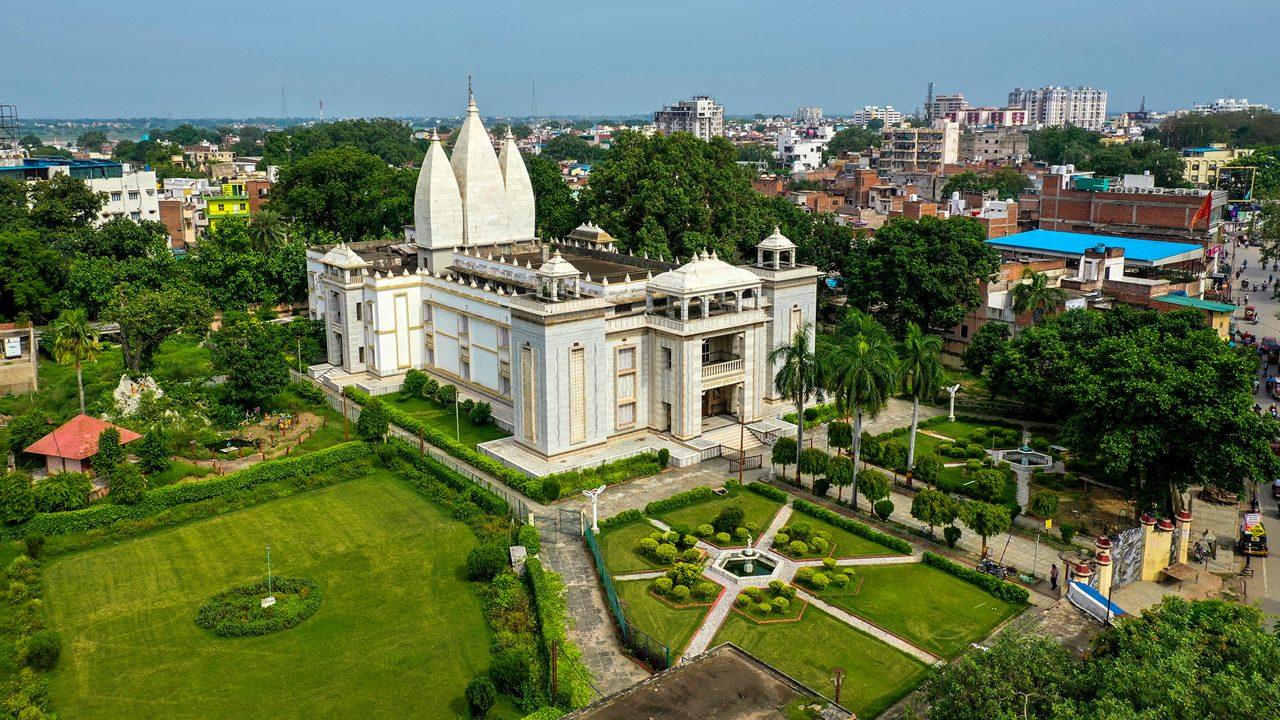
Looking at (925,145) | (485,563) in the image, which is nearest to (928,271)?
(485,563)

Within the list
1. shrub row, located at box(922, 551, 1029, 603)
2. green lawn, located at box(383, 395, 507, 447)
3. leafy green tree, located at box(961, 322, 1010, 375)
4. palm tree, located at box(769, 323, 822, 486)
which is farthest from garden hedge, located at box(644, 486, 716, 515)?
leafy green tree, located at box(961, 322, 1010, 375)

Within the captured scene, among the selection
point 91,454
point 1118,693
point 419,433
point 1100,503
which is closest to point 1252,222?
point 1100,503

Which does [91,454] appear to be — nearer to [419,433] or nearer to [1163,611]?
[419,433]

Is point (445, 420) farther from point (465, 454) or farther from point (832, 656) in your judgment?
point (832, 656)

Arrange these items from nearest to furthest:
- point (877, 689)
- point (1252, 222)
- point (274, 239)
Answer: point (877, 689)
point (274, 239)
point (1252, 222)

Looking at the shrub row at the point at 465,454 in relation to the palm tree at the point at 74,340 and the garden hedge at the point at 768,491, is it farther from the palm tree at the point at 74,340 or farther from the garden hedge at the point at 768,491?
the palm tree at the point at 74,340

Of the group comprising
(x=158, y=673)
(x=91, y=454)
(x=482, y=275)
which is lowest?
(x=158, y=673)

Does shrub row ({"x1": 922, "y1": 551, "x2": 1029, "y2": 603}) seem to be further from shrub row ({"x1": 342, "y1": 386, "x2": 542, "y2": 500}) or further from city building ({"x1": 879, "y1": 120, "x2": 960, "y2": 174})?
city building ({"x1": 879, "y1": 120, "x2": 960, "y2": 174})
